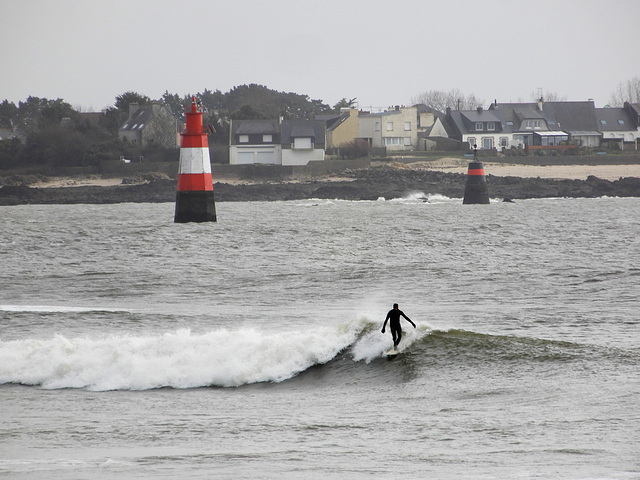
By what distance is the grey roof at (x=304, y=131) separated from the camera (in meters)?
87.0

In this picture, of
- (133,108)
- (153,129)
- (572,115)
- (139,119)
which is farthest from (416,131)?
(133,108)

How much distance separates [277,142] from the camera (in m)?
88.8

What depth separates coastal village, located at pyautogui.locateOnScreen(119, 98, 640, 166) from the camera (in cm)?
8862

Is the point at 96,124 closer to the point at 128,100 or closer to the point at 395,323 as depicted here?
the point at 128,100

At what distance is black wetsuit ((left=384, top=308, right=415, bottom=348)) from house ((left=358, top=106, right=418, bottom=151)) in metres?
83.4

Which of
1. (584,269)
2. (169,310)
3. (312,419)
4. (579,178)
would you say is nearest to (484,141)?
(579,178)

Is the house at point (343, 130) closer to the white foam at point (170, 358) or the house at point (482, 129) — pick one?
Result: the house at point (482, 129)

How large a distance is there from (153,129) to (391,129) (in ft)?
80.3

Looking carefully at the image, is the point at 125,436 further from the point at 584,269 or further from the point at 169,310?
the point at 584,269

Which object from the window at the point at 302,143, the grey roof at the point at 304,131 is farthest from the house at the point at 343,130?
the window at the point at 302,143

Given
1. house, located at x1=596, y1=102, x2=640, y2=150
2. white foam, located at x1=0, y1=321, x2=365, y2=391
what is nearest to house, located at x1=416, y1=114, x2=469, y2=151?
house, located at x1=596, y1=102, x2=640, y2=150

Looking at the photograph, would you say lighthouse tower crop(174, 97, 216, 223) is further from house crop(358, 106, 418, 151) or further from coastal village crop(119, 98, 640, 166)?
house crop(358, 106, 418, 151)

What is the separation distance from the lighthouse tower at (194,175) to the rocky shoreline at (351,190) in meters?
35.7

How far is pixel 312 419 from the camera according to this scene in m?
9.86
